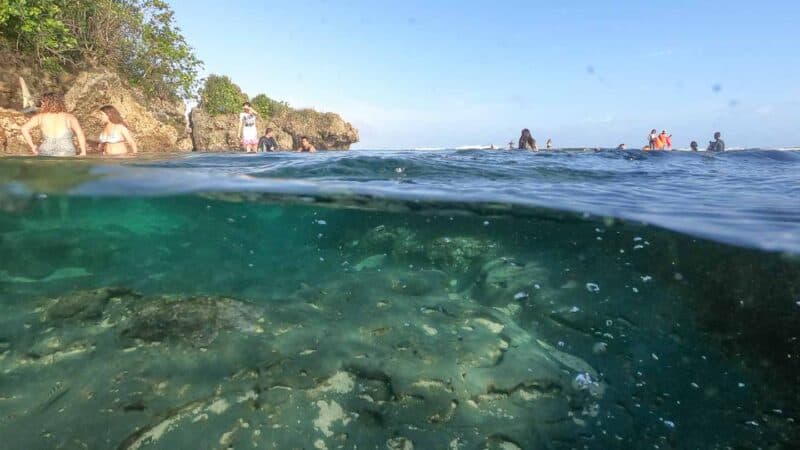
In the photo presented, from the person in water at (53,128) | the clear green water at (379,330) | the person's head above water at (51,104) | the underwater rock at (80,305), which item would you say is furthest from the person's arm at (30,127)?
the underwater rock at (80,305)

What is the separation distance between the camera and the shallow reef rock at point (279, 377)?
457 centimetres

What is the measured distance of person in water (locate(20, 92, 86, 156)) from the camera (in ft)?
28.1

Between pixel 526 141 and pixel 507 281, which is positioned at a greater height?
pixel 526 141

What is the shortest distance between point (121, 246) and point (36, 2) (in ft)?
53.5

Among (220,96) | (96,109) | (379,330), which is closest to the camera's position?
(379,330)

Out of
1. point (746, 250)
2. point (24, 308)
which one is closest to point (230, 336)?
point (24, 308)

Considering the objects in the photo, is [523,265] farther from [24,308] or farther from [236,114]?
[236,114]

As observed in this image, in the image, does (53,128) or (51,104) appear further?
(51,104)

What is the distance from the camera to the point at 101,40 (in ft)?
74.8

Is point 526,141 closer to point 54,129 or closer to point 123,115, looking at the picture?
point 54,129

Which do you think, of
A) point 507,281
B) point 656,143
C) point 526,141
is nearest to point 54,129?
point 507,281

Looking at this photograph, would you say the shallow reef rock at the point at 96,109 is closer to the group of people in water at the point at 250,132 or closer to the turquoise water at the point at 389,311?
the group of people in water at the point at 250,132

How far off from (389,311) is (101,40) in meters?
25.1

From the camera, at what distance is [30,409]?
4.57 m
